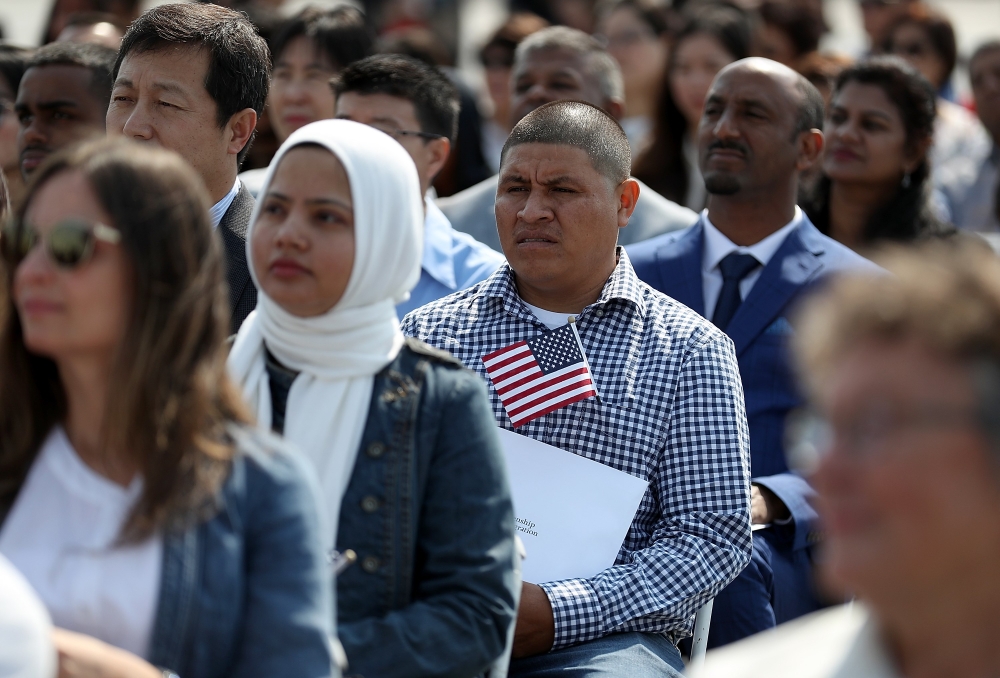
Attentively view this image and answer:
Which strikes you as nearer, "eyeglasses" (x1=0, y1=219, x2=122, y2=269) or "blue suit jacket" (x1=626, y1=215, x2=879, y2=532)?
"eyeglasses" (x1=0, y1=219, x2=122, y2=269)

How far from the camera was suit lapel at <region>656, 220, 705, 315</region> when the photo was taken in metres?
4.32

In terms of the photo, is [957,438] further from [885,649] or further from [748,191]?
[748,191]

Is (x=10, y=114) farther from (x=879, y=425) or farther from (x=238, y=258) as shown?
(x=879, y=425)

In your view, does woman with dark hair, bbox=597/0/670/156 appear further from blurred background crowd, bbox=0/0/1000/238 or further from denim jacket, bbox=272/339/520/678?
denim jacket, bbox=272/339/520/678

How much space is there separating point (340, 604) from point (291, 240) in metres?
0.71

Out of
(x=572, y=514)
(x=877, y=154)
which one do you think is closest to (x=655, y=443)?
(x=572, y=514)

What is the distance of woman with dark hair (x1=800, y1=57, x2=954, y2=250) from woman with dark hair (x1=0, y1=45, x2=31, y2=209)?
344 centimetres

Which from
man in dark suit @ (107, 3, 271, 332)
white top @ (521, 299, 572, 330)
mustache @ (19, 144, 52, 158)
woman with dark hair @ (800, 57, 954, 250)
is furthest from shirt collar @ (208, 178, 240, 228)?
woman with dark hair @ (800, 57, 954, 250)

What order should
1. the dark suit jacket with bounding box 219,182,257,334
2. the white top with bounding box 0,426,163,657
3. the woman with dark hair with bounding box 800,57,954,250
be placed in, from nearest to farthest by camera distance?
the white top with bounding box 0,426,163,657 < the dark suit jacket with bounding box 219,182,257,334 < the woman with dark hair with bounding box 800,57,954,250

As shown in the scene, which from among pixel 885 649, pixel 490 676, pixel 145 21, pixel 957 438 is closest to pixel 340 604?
pixel 490 676

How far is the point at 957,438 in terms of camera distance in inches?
62.0

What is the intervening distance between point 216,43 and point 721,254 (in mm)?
1887

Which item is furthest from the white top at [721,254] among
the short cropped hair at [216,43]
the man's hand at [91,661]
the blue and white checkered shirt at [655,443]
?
A: the man's hand at [91,661]

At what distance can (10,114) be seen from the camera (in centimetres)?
523
